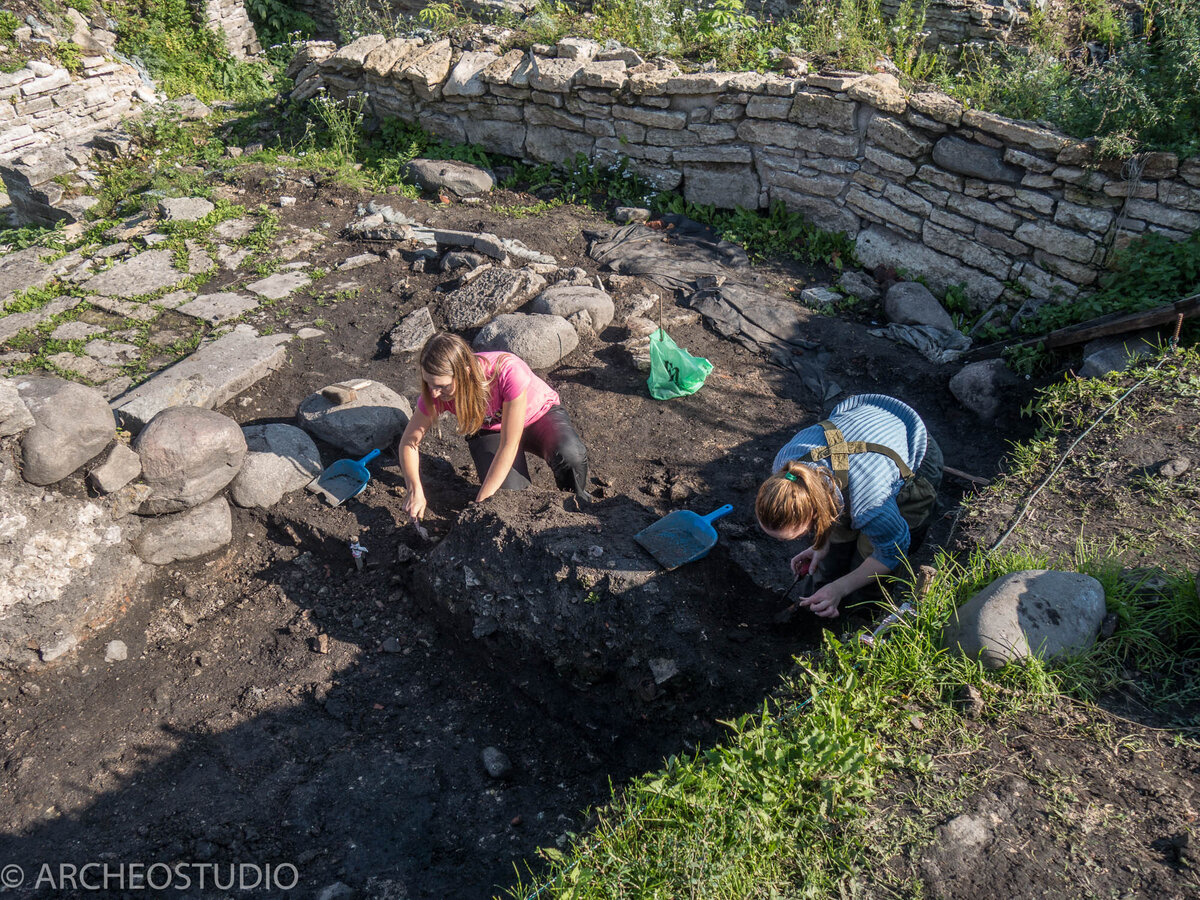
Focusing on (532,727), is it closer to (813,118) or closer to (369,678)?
(369,678)

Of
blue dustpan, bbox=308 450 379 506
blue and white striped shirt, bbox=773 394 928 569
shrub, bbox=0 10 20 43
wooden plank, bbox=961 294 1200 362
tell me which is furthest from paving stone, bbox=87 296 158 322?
shrub, bbox=0 10 20 43

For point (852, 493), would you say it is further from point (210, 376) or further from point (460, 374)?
point (210, 376)

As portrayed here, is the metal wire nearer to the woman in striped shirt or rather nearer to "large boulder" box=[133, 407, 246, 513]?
the woman in striped shirt

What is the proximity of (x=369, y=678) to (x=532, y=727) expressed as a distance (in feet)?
2.82

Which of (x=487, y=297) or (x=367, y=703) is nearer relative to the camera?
(x=367, y=703)

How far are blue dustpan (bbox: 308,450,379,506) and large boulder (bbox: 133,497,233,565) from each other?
0.50 m

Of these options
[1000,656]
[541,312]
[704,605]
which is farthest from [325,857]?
[541,312]

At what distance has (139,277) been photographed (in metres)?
5.91

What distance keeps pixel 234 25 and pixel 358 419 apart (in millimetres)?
10235

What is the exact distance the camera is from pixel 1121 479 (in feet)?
11.7

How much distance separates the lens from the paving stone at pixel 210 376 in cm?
438

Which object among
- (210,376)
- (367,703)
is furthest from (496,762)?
(210,376)

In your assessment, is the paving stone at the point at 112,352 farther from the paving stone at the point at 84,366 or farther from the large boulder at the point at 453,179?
the large boulder at the point at 453,179

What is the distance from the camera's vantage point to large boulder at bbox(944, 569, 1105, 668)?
260cm
